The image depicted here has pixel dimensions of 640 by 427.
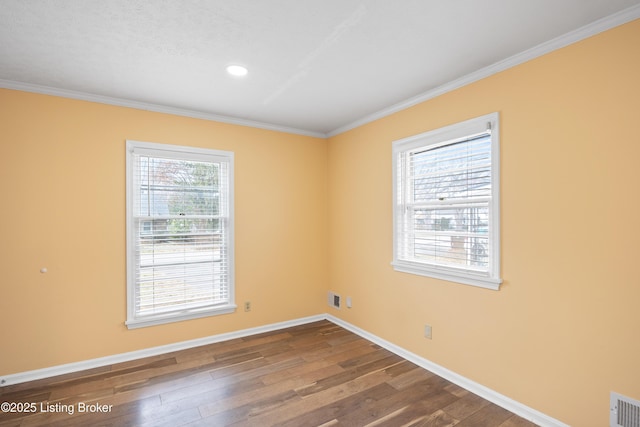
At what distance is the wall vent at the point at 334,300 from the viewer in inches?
166

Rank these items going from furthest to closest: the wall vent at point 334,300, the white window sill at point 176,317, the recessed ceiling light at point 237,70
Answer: the wall vent at point 334,300
the white window sill at point 176,317
the recessed ceiling light at point 237,70

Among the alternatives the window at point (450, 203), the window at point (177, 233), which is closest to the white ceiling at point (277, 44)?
the window at point (450, 203)

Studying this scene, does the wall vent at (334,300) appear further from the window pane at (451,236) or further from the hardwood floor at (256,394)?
the window pane at (451,236)

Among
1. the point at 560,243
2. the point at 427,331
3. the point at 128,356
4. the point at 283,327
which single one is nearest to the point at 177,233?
the point at 128,356

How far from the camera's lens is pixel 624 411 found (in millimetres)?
1795

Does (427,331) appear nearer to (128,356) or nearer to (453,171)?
(453,171)

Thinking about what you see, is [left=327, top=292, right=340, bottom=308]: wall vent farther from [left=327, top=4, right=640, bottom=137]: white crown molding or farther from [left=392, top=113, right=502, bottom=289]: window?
[left=327, top=4, right=640, bottom=137]: white crown molding

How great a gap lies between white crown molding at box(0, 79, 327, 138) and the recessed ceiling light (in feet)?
3.73

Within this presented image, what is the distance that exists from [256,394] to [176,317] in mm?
1372

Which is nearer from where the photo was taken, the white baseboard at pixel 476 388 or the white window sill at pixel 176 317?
the white baseboard at pixel 476 388

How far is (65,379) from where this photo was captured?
2.72m

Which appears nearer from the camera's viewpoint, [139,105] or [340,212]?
[139,105]

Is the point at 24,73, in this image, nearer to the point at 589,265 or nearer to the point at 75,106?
the point at 75,106

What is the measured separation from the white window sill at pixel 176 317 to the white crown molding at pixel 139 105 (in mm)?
2146
